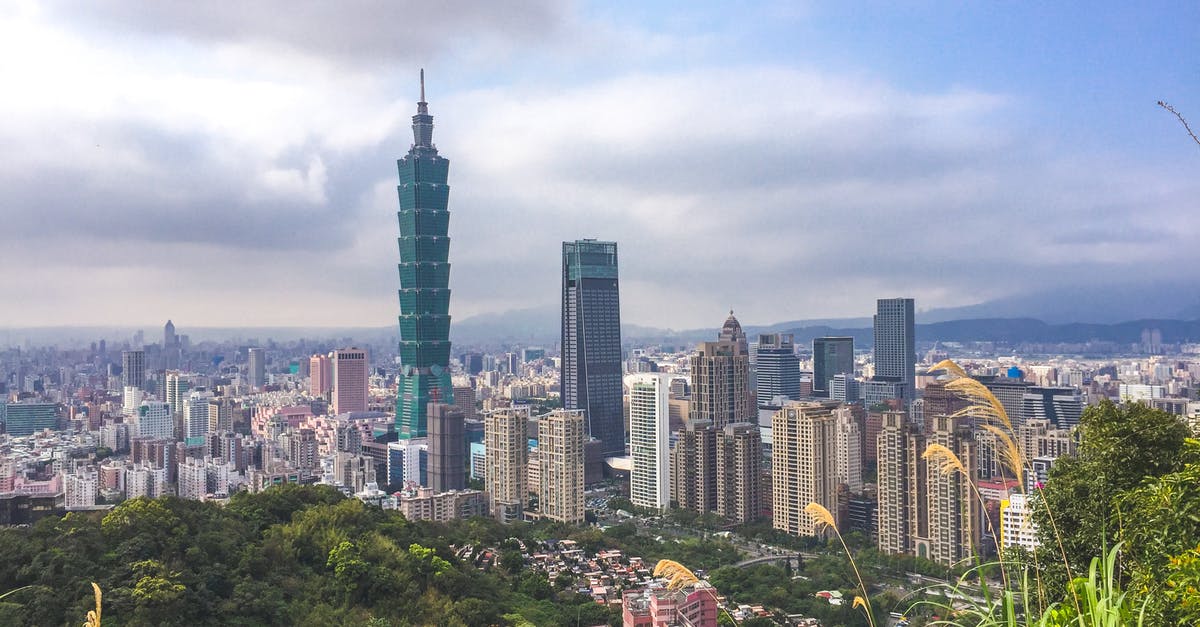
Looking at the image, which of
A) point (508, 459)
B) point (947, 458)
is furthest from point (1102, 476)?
point (508, 459)

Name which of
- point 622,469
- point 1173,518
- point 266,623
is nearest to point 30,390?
point 622,469

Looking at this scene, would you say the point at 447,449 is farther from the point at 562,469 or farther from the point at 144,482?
the point at 144,482

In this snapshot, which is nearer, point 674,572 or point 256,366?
point 674,572

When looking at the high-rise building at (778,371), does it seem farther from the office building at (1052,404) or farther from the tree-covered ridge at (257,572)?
the tree-covered ridge at (257,572)

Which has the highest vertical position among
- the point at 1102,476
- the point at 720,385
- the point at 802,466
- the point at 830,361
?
the point at 1102,476

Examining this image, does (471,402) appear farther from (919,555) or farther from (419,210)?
(919,555)

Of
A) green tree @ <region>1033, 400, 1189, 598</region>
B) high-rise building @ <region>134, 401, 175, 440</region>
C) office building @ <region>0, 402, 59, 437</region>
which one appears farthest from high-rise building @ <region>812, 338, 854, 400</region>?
green tree @ <region>1033, 400, 1189, 598</region>
